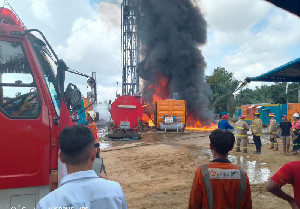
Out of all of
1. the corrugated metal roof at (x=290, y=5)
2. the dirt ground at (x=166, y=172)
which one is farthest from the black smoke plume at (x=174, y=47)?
the corrugated metal roof at (x=290, y=5)

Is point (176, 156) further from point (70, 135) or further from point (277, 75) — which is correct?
point (70, 135)

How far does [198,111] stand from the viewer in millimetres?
29891

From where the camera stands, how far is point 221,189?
2451 mm

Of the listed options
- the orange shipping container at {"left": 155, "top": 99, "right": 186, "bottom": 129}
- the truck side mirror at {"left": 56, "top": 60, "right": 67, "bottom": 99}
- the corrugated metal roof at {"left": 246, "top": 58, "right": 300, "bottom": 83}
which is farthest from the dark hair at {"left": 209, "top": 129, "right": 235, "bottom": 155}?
the orange shipping container at {"left": 155, "top": 99, "right": 186, "bottom": 129}

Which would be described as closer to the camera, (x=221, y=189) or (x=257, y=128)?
(x=221, y=189)

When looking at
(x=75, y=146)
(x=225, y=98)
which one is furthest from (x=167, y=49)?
(x=75, y=146)

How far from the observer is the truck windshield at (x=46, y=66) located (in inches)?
139

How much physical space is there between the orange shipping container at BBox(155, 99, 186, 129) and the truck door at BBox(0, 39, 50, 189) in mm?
18048

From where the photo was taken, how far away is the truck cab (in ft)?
9.93

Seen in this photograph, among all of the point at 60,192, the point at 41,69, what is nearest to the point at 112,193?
the point at 60,192

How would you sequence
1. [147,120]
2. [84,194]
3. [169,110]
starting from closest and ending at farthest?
[84,194], [169,110], [147,120]

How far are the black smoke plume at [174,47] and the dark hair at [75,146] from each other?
28.9 metres

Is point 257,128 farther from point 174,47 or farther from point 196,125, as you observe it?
point 174,47

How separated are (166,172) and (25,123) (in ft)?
19.2
